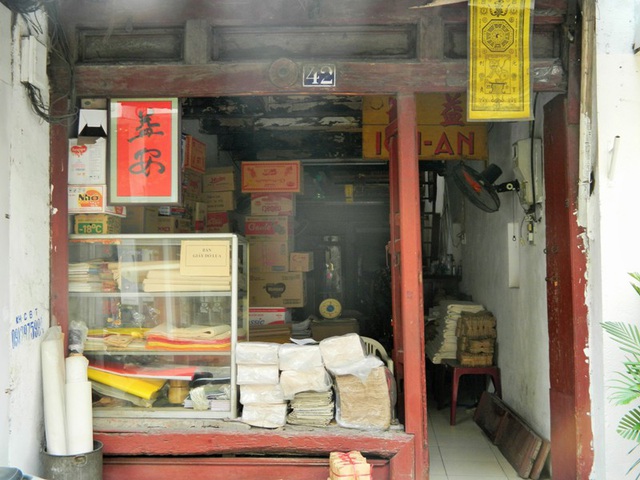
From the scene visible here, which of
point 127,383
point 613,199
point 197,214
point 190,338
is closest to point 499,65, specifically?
point 613,199

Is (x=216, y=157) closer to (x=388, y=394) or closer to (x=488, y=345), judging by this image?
(x=488, y=345)

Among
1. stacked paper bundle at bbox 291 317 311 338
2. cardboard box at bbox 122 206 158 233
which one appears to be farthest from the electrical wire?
stacked paper bundle at bbox 291 317 311 338

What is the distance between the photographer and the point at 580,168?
438 centimetres

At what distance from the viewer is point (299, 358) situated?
4660 millimetres

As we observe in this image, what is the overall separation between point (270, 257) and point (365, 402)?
3133mm

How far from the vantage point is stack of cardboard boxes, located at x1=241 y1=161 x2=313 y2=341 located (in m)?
7.32

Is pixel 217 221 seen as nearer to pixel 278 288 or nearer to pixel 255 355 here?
pixel 278 288

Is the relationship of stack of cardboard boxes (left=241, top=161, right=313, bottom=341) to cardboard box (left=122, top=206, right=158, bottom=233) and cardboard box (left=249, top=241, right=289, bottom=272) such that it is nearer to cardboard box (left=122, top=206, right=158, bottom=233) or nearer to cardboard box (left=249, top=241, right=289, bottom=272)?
cardboard box (left=249, top=241, right=289, bottom=272)

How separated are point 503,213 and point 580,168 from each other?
2.38 metres

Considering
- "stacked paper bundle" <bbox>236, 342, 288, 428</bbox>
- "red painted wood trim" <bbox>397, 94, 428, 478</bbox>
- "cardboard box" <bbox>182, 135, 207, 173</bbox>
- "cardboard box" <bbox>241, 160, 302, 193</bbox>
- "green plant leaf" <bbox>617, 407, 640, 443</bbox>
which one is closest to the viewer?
"green plant leaf" <bbox>617, 407, 640, 443</bbox>

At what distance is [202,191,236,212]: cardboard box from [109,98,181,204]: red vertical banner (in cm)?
281

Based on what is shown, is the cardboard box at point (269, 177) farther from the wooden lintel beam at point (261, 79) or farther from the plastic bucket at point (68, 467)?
the plastic bucket at point (68, 467)

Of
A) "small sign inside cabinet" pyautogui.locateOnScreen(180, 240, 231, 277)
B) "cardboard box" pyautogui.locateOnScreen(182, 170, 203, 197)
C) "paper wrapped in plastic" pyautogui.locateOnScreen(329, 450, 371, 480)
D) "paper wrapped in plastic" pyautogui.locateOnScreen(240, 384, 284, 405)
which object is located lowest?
"paper wrapped in plastic" pyautogui.locateOnScreen(329, 450, 371, 480)

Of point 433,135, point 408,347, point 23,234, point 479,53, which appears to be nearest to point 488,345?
point 433,135
